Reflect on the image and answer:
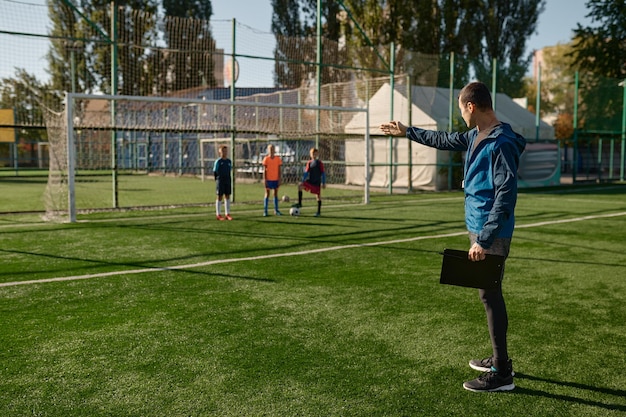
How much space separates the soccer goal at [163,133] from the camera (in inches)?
580

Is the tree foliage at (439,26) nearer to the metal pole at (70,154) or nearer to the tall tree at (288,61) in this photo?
the tall tree at (288,61)

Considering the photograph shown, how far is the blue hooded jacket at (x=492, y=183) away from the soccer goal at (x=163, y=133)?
415 inches

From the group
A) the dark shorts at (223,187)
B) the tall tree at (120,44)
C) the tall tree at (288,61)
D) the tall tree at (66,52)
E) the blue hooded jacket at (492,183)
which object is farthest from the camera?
the tall tree at (288,61)

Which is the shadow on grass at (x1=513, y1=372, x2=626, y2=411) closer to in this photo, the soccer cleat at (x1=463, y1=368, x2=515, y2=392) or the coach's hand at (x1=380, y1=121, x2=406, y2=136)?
the soccer cleat at (x1=463, y1=368, x2=515, y2=392)

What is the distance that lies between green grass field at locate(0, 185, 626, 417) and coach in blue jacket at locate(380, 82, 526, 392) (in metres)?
0.27

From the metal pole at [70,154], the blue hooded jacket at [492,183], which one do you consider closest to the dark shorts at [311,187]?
the metal pole at [70,154]

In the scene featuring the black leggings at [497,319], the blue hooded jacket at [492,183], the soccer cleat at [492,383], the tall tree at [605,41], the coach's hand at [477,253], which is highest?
the tall tree at [605,41]

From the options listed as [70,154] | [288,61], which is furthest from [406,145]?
[70,154]

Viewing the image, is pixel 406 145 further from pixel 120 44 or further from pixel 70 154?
pixel 70 154

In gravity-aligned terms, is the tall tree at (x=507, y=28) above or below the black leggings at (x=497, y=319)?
above

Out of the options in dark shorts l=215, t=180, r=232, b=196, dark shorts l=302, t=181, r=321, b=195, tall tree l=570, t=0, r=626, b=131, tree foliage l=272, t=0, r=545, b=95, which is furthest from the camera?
tree foliage l=272, t=0, r=545, b=95

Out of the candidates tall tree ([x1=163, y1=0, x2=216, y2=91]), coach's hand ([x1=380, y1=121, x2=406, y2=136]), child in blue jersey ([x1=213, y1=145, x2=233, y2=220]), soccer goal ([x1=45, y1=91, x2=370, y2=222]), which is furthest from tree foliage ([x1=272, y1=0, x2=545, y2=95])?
coach's hand ([x1=380, y1=121, x2=406, y2=136])

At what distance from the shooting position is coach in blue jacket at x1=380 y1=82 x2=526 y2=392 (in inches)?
152

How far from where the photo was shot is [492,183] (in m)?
3.98
